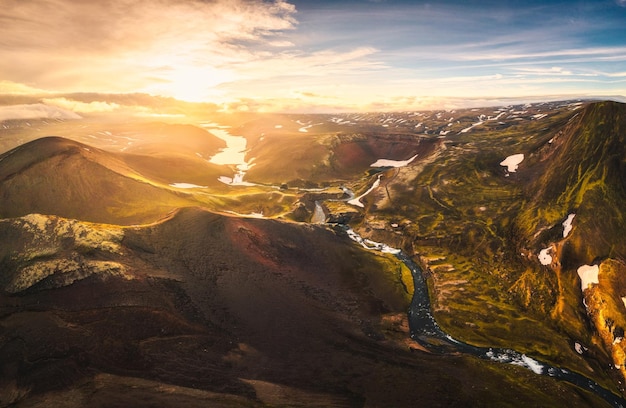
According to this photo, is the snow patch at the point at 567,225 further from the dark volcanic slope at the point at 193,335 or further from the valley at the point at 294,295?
the dark volcanic slope at the point at 193,335

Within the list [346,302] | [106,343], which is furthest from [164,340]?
[346,302]

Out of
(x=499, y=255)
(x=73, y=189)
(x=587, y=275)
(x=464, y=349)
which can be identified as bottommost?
(x=464, y=349)

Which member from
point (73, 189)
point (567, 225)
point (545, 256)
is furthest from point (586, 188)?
point (73, 189)

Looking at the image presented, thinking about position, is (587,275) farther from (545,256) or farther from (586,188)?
(586,188)

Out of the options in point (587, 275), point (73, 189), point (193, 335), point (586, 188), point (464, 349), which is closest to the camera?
point (193, 335)

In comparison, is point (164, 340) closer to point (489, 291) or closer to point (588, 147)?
point (489, 291)

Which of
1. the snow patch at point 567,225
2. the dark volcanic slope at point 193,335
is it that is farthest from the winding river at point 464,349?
the snow patch at point 567,225

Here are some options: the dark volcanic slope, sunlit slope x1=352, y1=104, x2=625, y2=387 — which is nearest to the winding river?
sunlit slope x1=352, y1=104, x2=625, y2=387

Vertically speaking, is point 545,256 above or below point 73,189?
below
